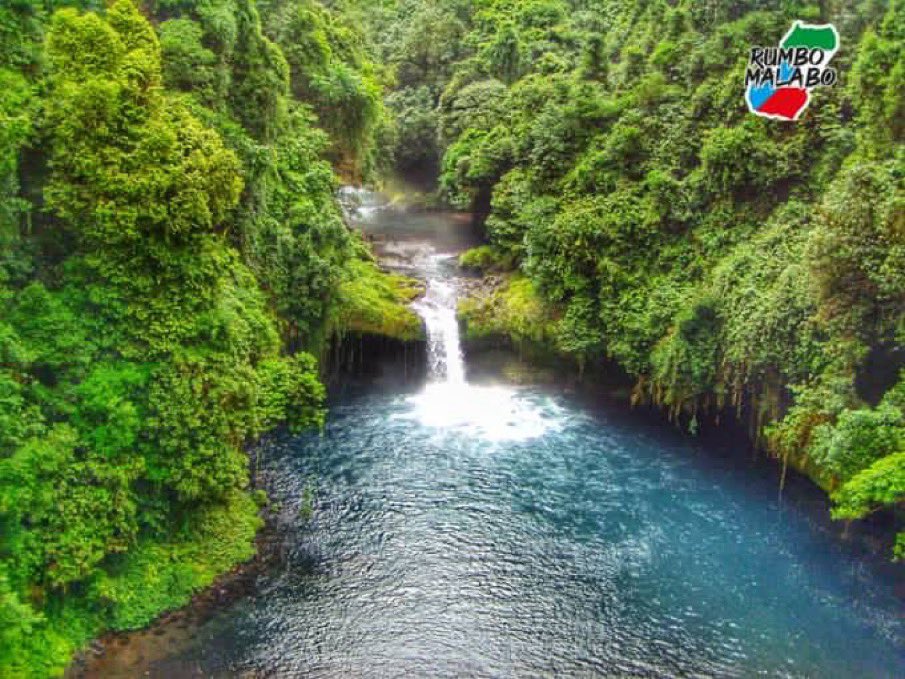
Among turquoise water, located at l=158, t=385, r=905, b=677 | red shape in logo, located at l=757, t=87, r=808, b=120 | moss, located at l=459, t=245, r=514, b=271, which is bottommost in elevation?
turquoise water, located at l=158, t=385, r=905, b=677

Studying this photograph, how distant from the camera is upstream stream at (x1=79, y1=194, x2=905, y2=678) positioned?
17.7 metres

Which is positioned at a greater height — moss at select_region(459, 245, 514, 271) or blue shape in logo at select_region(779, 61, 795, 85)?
blue shape in logo at select_region(779, 61, 795, 85)

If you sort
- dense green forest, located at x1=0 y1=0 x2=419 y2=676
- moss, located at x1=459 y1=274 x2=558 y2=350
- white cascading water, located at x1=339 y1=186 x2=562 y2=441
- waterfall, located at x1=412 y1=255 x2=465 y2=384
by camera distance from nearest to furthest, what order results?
1. dense green forest, located at x1=0 y1=0 x2=419 y2=676
2. white cascading water, located at x1=339 y1=186 x2=562 y2=441
3. moss, located at x1=459 y1=274 x2=558 y2=350
4. waterfall, located at x1=412 y1=255 x2=465 y2=384

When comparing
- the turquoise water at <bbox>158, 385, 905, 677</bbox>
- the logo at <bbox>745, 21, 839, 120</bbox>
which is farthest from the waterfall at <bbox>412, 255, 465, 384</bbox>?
the logo at <bbox>745, 21, 839, 120</bbox>

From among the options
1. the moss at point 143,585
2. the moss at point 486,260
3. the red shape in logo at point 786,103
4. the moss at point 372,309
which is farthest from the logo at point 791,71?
the moss at point 143,585

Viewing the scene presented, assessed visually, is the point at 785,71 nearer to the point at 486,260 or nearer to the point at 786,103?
the point at 786,103

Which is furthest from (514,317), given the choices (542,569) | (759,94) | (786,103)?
(542,569)

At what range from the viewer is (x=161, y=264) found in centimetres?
1744

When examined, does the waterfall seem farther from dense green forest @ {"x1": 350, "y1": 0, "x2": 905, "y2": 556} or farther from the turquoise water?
the turquoise water

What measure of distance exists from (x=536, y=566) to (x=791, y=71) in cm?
2043

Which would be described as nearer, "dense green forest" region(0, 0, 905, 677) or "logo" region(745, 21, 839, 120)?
"dense green forest" region(0, 0, 905, 677)

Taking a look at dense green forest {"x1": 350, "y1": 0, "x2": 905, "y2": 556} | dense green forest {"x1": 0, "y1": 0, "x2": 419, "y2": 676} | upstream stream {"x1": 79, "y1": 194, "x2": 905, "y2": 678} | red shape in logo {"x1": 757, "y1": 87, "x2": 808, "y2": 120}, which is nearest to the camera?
dense green forest {"x1": 0, "y1": 0, "x2": 419, "y2": 676}

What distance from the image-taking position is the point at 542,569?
2106 centimetres

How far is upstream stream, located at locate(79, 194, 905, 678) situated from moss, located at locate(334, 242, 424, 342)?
344 centimetres
